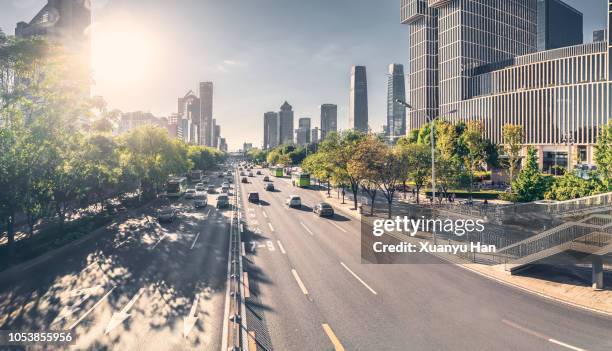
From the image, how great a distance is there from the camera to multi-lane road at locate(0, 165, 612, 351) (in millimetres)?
11773

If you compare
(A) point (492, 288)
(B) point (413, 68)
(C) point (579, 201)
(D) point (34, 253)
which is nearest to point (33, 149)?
(D) point (34, 253)

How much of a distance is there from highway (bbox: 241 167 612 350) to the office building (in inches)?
2109

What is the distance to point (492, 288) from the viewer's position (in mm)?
16766

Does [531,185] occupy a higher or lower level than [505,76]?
lower

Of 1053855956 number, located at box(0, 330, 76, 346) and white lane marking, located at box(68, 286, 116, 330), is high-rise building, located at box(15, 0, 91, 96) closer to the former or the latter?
white lane marking, located at box(68, 286, 116, 330)

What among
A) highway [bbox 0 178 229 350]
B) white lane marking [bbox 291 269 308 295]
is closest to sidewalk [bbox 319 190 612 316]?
white lane marking [bbox 291 269 308 295]

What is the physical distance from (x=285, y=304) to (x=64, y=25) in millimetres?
172139

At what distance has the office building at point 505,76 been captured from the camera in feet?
281

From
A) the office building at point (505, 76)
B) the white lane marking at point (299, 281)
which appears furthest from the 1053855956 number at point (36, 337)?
the office building at point (505, 76)

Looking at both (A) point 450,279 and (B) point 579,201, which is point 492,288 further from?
(B) point 579,201

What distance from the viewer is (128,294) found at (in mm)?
15977

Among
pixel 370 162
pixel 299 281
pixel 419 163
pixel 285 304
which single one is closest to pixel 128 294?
pixel 285 304

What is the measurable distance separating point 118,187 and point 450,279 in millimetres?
36260

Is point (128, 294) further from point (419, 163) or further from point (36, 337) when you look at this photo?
point (419, 163)
